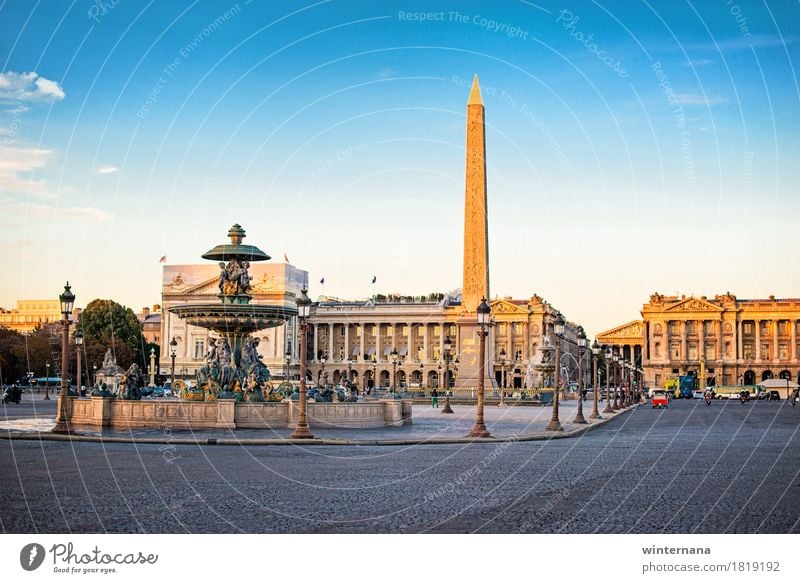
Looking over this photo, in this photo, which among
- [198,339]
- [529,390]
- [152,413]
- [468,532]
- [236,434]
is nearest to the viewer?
[468,532]

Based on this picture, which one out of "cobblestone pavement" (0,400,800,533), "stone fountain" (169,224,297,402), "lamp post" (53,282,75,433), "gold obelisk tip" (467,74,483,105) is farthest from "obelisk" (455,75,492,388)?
"cobblestone pavement" (0,400,800,533)

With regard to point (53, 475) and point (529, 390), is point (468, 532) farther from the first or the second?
point (529, 390)

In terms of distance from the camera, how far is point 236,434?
2878 centimetres

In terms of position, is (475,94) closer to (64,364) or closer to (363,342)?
(64,364)

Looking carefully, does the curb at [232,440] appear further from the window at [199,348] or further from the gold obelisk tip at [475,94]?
the window at [199,348]

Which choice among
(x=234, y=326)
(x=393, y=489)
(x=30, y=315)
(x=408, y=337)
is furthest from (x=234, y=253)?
A: (x=408, y=337)

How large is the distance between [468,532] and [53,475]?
8.55 m

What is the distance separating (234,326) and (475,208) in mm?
19331

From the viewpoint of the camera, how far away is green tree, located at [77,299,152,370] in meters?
92.4

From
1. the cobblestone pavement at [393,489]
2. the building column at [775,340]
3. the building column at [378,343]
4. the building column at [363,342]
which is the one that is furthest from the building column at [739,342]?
the cobblestone pavement at [393,489]

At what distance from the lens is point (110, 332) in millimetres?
99875

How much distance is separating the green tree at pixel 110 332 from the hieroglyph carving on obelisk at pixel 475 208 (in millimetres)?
46235

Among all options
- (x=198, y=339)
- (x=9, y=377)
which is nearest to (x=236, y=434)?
(x=9, y=377)
